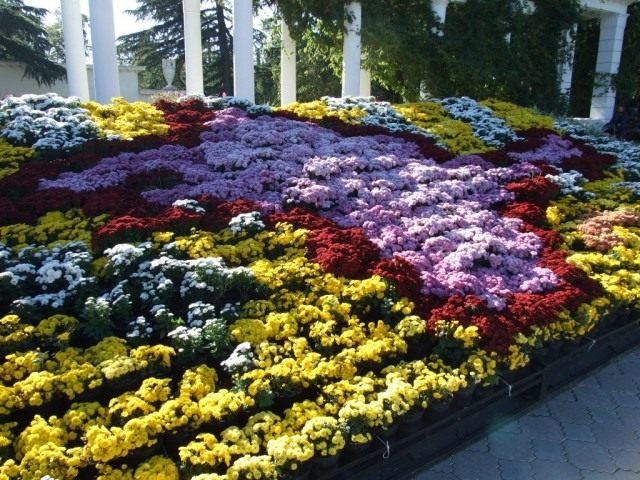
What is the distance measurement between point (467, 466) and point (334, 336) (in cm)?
107

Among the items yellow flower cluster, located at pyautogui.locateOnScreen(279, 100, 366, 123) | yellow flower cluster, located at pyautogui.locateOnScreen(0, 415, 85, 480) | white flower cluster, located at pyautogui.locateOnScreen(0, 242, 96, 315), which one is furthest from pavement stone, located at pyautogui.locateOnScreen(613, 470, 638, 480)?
yellow flower cluster, located at pyautogui.locateOnScreen(279, 100, 366, 123)

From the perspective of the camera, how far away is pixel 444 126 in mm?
8531

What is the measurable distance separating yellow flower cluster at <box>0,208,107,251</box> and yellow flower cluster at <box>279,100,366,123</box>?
4294mm

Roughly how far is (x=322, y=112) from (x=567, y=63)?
380 inches

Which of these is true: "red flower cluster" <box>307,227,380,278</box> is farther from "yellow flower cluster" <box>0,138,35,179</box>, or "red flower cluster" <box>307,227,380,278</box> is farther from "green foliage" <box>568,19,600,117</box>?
"green foliage" <box>568,19,600,117</box>

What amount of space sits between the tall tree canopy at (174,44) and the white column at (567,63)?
48.8 ft

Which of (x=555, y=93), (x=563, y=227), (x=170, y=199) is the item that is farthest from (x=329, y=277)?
(x=555, y=93)

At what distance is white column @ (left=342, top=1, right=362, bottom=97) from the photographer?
1162 cm

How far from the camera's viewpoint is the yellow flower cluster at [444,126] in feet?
25.5

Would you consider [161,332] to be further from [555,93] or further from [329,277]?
[555,93]

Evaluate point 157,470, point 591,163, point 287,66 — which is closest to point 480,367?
point 157,470

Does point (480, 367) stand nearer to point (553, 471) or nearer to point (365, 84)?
point (553, 471)

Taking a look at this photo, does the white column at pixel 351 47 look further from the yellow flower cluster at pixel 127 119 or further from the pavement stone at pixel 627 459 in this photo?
the pavement stone at pixel 627 459

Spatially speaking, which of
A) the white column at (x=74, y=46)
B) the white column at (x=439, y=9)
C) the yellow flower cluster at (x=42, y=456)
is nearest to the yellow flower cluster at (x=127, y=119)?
the white column at (x=74, y=46)
